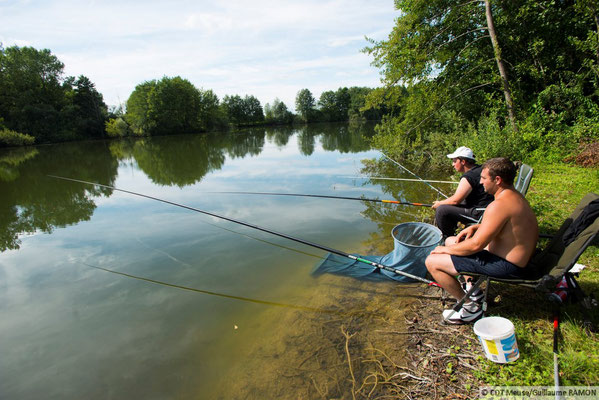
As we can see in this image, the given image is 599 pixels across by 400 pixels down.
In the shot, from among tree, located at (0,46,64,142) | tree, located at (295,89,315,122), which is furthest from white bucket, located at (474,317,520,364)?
tree, located at (295,89,315,122)

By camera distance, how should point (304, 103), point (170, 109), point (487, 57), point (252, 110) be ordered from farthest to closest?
1. point (304, 103)
2. point (252, 110)
3. point (170, 109)
4. point (487, 57)

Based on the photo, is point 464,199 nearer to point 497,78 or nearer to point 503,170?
point 503,170

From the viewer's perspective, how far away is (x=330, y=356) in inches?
111

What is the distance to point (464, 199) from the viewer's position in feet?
13.0

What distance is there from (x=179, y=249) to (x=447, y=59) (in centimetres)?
1106

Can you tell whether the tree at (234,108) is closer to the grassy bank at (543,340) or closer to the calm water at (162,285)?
the calm water at (162,285)

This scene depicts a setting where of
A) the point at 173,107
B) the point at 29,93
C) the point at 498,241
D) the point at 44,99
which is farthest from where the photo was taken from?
the point at 173,107

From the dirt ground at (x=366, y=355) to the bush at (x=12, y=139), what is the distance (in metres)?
45.4

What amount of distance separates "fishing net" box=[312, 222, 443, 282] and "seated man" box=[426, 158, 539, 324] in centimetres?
67

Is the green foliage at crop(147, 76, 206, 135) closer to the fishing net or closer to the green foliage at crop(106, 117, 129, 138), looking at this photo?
the green foliage at crop(106, 117, 129, 138)

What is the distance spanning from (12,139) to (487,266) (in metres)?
47.7

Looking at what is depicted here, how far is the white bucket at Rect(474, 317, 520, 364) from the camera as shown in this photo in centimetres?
220

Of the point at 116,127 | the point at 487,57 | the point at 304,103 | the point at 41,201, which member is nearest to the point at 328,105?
the point at 304,103

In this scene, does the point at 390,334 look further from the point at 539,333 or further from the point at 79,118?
the point at 79,118
